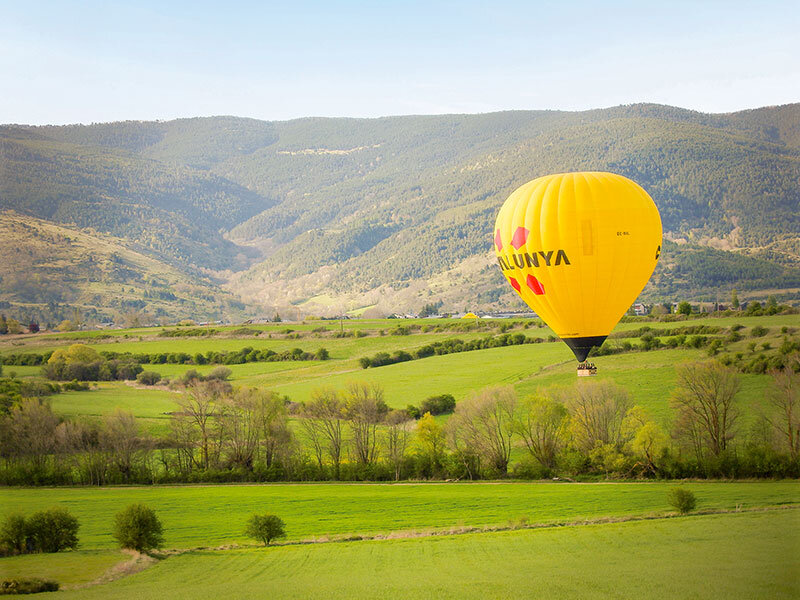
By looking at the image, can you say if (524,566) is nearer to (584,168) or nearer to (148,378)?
(148,378)

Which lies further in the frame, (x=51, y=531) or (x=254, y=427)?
(x=254, y=427)

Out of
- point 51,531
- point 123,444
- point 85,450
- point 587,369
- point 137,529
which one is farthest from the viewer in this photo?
point 123,444

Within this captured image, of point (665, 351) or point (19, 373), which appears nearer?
point (665, 351)

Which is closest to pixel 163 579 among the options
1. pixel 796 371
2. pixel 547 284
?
pixel 547 284

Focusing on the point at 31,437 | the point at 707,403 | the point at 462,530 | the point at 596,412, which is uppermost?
the point at 596,412

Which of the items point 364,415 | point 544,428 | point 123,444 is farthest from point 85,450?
point 544,428

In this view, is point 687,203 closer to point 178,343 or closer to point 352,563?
point 178,343

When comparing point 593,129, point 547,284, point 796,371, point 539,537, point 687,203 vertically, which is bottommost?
point 539,537

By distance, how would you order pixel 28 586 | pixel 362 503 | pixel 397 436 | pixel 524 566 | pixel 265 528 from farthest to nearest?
pixel 397 436 < pixel 362 503 < pixel 265 528 < pixel 524 566 < pixel 28 586
